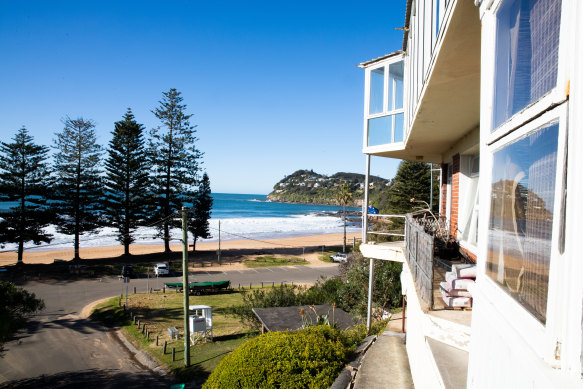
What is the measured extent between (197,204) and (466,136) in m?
36.1

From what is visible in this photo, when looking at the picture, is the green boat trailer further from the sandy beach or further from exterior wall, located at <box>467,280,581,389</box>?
exterior wall, located at <box>467,280,581,389</box>

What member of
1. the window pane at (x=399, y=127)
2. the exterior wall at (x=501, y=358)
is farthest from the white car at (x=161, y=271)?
the exterior wall at (x=501, y=358)

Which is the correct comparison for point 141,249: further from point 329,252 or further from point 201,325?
point 201,325

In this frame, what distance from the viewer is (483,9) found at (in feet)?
5.52

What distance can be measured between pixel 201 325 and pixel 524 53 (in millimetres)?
15489

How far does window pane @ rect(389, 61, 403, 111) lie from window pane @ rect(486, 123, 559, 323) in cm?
776

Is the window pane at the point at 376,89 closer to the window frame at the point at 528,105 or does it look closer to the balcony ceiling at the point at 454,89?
the balcony ceiling at the point at 454,89

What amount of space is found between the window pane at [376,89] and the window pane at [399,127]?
633 millimetres

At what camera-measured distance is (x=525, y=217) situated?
1.20 metres

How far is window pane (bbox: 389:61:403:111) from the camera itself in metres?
8.81

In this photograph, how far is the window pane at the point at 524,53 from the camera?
104 cm

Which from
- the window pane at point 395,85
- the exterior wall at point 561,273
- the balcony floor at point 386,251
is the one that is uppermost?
the window pane at point 395,85

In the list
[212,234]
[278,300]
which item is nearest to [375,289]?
[278,300]

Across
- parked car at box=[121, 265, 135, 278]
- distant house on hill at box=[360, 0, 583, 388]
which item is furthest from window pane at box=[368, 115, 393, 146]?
parked car at box=[121, 265, 135, 278]
